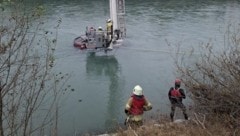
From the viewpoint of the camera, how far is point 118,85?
46.4ft

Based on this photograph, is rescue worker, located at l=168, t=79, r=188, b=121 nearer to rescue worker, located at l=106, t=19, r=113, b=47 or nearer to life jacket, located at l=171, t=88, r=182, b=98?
life jacket, located at l=171, t=88, r=182, b=98

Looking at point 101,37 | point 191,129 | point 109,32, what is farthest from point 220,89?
point 109,32

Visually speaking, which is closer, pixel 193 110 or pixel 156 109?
pixel 193 110

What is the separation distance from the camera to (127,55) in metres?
18.2

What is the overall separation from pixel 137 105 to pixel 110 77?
654 cm

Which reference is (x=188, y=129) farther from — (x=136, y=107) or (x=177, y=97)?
(x=177, y=97)

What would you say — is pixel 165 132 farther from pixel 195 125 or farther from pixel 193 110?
pixel 193 110

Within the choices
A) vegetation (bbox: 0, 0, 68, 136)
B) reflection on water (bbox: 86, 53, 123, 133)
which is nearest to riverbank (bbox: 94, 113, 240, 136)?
vegetation (bbox: 0, 0, 68, 136)

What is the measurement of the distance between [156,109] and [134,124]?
2881 mm

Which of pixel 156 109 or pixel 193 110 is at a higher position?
pixel 193 110

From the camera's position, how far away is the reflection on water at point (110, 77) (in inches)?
443

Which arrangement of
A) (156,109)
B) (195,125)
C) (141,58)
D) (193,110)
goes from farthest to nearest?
(141,58) → (156,109) → (193,110) → (195,125)

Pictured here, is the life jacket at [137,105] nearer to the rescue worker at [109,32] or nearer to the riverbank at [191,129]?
the riverbank at [191,129]

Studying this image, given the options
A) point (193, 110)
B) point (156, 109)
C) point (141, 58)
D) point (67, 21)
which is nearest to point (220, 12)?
point (67, 21)
